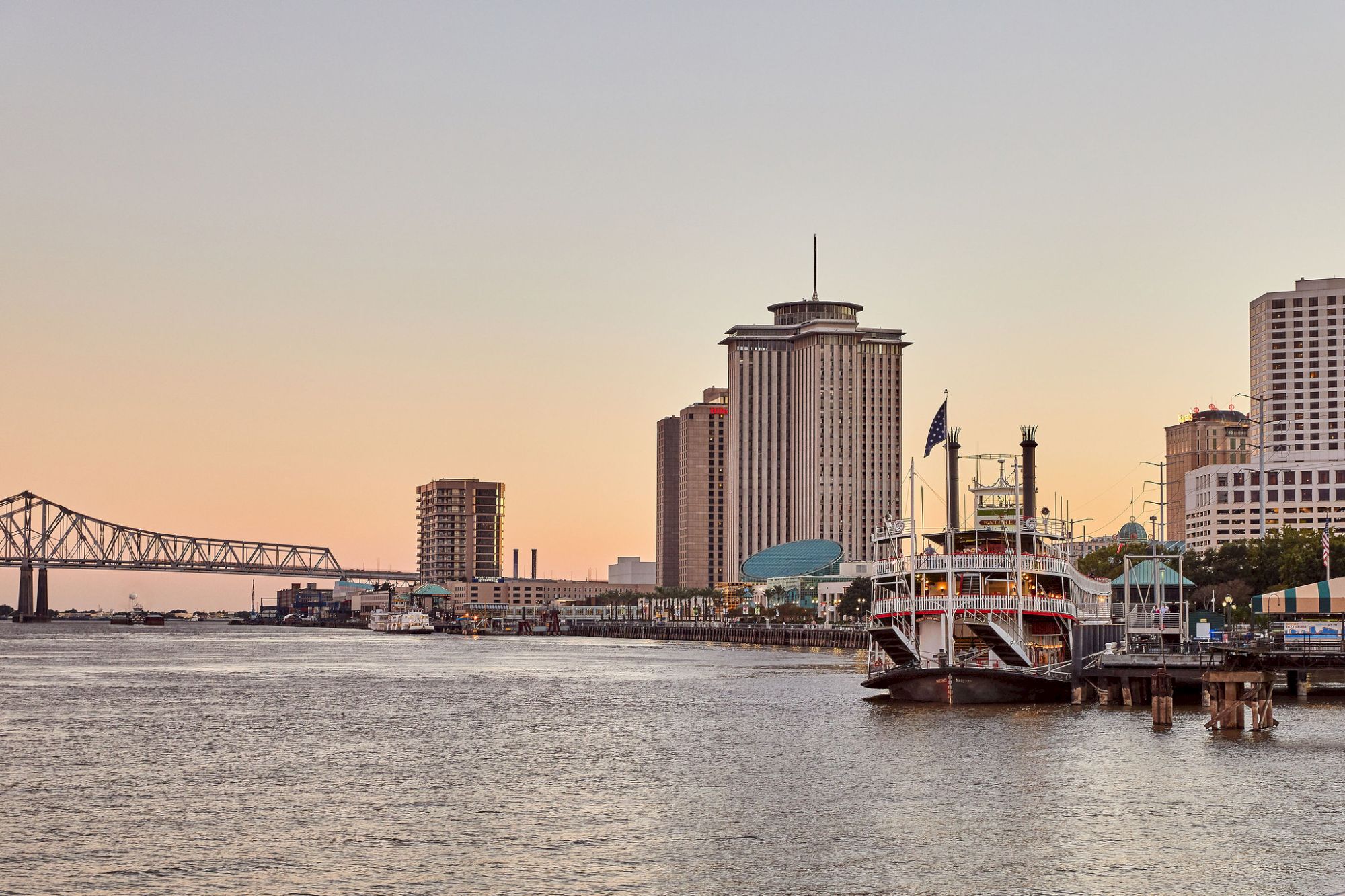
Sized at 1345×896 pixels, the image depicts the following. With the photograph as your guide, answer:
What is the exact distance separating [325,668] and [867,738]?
313 ft

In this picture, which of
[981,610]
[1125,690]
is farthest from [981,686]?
[1125,690]

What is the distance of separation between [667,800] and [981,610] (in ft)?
109

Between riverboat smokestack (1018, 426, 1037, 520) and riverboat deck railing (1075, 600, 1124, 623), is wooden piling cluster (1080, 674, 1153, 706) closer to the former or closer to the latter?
riverboat deck railing (1075, 600, 1124, 623)

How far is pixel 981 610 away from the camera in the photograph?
264 feet

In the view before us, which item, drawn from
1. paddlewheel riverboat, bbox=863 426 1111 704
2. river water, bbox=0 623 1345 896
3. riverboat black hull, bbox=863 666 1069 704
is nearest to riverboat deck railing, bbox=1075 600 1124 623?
paddlewheel riverboat, bbox=863 426 1111 704

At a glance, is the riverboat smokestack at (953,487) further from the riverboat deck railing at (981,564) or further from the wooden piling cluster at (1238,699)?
the wooden piling cluster at (1238,699)

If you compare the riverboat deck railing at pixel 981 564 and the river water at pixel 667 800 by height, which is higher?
the riverboat deck railing at pixel 981 564

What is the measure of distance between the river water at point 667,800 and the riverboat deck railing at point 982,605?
197 inches

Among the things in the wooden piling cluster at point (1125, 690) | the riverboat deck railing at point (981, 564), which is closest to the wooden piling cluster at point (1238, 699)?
the wooden piling cluster at point (1125, 690)

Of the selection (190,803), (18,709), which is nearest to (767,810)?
(190,803)

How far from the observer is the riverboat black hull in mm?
79625

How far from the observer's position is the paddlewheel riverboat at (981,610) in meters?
80.6

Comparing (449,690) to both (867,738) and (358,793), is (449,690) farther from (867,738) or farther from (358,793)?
(358,793)

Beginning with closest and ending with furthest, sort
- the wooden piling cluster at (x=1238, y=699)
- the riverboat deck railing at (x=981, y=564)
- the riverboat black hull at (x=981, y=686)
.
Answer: the wooden piling cluster at (x=1238, y=699)
the riverboat black hull at (x=981, y=686)
the riverboat deck railing at (x=981, y=564)
